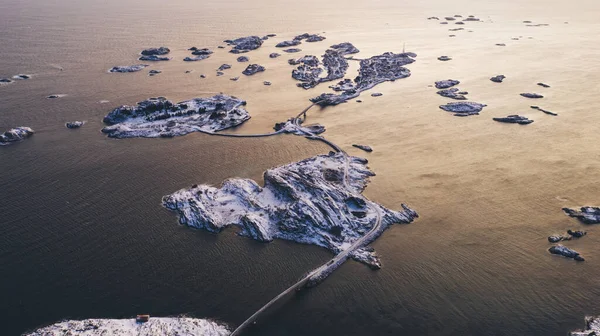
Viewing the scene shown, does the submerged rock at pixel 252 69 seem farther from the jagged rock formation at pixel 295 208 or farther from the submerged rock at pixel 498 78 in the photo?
the submerged rock at pixel 498 78

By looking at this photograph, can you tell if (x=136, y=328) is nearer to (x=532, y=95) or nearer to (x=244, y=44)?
(x=532, y=95)

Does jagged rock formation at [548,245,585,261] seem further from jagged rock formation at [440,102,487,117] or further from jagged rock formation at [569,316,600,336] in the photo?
jagged rock formation at [440,102,487,117]

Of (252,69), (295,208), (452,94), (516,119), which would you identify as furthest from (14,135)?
(516,119)

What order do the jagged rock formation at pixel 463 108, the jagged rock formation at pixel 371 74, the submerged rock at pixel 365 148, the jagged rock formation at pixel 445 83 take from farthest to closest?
the jagged rock formation at pixel 445 83
the jagged rock formation at pixel 371 74
the jagged rock formation at pixel 463 108
the submerged rock at pixel 365 148

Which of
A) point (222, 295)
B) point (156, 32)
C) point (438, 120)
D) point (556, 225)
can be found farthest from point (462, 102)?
point (156, 32)

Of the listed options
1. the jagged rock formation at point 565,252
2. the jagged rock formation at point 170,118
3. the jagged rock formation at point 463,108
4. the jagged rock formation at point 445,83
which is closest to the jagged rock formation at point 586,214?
the jagged rock formation at point 565,252

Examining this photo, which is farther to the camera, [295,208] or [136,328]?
[295,208]
